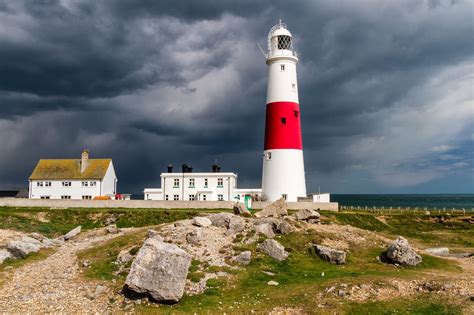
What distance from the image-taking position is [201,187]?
65062 millimetres

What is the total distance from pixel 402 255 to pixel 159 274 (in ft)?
54.2

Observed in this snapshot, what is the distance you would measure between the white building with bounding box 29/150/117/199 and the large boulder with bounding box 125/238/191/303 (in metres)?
53.7

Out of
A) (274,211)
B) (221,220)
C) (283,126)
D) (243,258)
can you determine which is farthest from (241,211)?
(283,126)

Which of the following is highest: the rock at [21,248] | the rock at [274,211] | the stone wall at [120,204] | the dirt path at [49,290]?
the stone wall at [120,204]

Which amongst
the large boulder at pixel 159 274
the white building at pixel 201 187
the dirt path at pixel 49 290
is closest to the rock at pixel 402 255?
the large boulder at pixel 159 274

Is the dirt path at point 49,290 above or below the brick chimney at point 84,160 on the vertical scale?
below

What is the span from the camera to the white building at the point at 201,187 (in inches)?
2542

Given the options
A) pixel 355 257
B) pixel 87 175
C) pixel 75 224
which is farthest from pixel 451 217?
pixel 87 175

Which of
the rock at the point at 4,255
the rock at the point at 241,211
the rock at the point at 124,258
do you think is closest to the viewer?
the rock at the point at 124,258

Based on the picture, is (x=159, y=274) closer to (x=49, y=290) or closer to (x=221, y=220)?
(x=49, y=290)

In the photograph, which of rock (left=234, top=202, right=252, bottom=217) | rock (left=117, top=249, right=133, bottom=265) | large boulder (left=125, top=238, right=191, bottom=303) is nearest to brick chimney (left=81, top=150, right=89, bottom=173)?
rock (left=234, top=202, right=252, bottom=217)

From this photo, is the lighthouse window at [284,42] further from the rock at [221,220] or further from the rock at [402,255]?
the rock at [402,255]

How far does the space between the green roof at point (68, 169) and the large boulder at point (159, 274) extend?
53.8 m

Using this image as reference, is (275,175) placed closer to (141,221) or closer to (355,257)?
(141,221)
